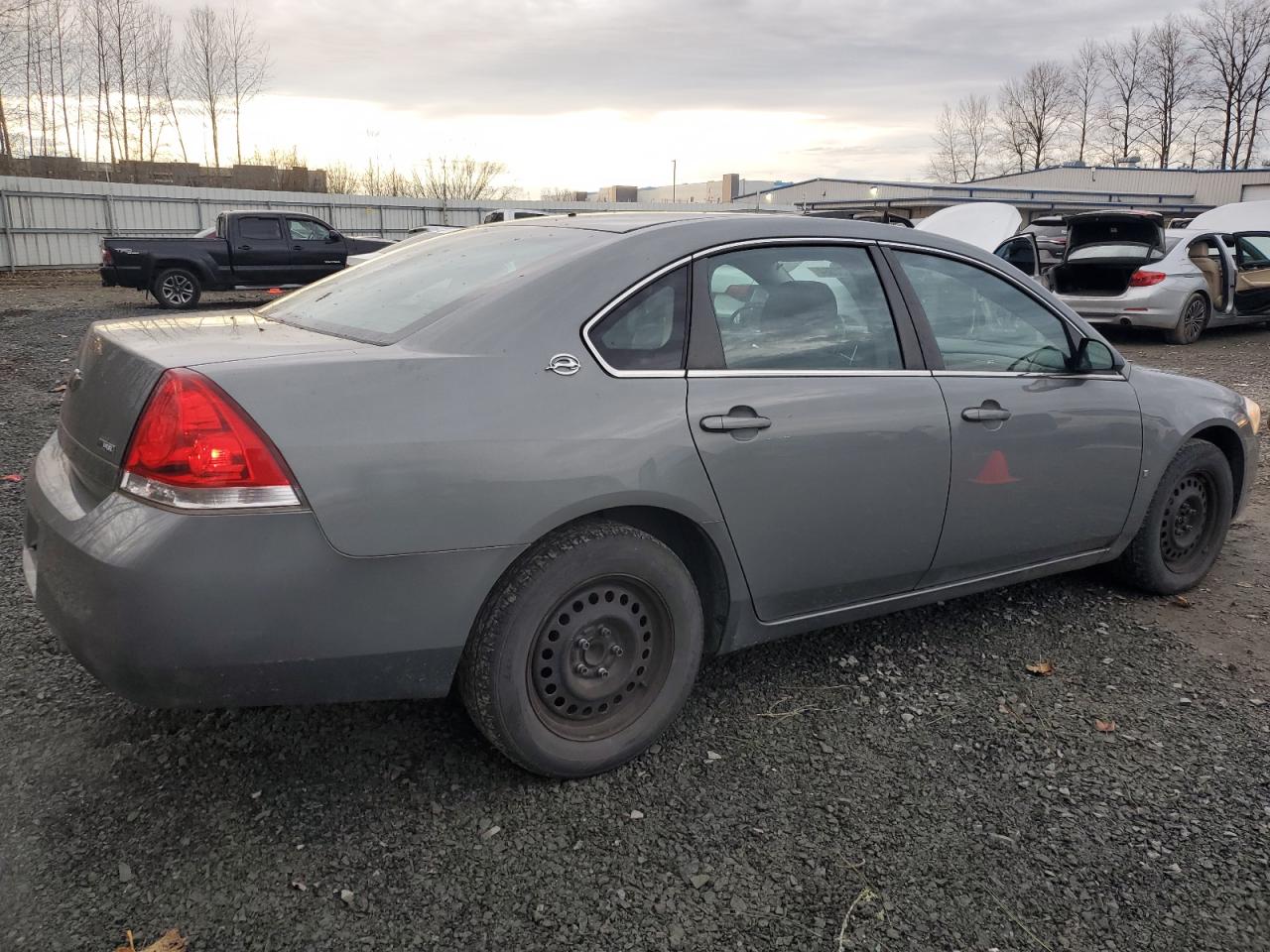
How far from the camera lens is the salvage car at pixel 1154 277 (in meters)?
12.7

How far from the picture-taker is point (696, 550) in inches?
118

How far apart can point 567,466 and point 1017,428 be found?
1.81 m

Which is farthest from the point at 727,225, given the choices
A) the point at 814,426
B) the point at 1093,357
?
the point at 1093,357

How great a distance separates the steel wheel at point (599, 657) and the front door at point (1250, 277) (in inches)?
523

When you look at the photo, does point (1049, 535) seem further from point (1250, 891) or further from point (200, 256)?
point (200, 256)

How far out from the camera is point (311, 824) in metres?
2.60

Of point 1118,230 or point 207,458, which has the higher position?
point 1118,230

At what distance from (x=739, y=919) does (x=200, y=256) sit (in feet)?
58.2

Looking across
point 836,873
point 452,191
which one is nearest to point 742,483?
point 836,873

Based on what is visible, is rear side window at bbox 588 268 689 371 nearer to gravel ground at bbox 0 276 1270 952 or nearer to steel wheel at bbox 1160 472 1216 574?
gravel ground at bbox 0 276 1270 952

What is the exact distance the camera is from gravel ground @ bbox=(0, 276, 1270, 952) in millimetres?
2285

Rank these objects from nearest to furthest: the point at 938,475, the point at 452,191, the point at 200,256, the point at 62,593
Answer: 1. the point at 62,593
2. the point at 938,475
3. the point at 200,256
4. the point at 452,191

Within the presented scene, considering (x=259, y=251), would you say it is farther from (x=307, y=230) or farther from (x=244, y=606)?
(x=244, y=606)

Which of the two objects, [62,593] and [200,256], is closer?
[62,593]
